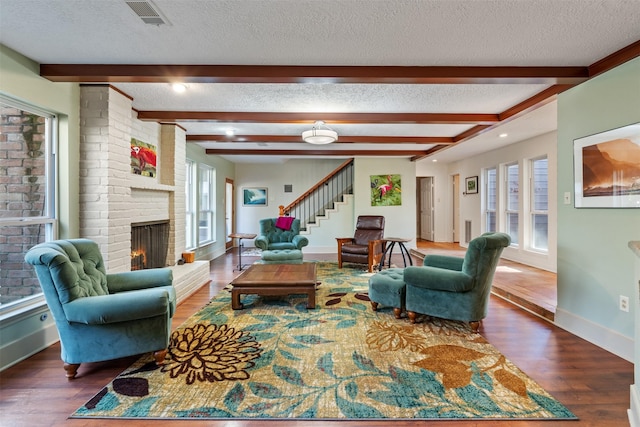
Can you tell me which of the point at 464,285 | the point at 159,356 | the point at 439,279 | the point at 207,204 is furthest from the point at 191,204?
the point at 464,285

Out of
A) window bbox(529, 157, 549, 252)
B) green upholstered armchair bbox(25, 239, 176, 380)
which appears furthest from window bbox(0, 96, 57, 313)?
window bbox(529, 157, 549, 252)

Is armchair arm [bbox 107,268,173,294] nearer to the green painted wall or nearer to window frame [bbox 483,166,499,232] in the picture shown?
the green painted wall

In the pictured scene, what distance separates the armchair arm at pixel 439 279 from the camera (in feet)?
9.37

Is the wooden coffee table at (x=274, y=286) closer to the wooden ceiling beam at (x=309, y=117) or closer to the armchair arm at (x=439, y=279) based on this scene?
the armchair arm at (x=439, y=279)

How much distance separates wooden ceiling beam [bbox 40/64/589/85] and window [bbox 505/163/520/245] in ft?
12.2

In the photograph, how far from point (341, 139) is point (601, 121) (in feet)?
11.8

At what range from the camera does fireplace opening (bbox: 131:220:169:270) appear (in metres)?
3.89

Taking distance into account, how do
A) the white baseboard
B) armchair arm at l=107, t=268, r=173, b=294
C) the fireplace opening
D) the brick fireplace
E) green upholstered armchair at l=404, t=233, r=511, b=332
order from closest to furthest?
the white baseboard
armchair arm at l=107, t=268, r=173, b=294
green upholstered armchair at l=404, t=233, r=511, b=332
the brick fireplace
the fireplace opening

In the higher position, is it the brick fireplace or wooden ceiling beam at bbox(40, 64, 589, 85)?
wooden ceiling beam at bbox(40, 64, 589, 85)

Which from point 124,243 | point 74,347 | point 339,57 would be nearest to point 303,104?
point 339,57

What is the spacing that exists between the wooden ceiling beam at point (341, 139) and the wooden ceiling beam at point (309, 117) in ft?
4.14

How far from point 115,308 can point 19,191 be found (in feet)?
5.16

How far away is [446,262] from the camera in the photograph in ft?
11.4

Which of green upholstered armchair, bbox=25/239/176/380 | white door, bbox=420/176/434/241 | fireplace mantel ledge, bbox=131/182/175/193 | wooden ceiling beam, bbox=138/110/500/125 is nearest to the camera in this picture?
green upholstered armchair, bbox=25/239/176/380
